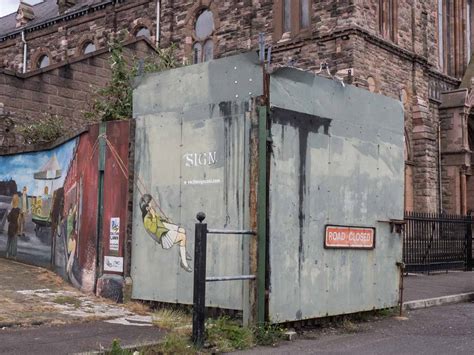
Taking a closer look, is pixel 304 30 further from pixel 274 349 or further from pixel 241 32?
pixel 274 349

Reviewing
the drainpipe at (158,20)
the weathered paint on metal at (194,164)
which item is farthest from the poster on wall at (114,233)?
the drainpipe at (158,20)

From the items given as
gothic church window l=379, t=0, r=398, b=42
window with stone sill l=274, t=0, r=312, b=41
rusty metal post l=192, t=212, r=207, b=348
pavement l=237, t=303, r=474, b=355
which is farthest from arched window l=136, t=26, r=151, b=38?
rusty metal post l=192, t=212, r=207, b=348

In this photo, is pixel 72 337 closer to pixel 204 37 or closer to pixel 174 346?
pixel 174 346

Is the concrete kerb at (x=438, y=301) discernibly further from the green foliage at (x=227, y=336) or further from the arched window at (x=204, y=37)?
the arched window at (x=204, y=37)

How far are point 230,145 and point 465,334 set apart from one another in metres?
4.14

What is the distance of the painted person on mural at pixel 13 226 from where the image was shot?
13.7 metres

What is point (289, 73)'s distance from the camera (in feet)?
27.3

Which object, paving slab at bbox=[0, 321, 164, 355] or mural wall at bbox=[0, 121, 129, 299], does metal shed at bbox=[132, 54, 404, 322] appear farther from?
paving slab at bbox=[0, 321, 164, 355]

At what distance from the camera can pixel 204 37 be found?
2473cm

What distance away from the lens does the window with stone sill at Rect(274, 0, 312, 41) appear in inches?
835

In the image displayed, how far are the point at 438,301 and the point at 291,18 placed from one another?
1215cm

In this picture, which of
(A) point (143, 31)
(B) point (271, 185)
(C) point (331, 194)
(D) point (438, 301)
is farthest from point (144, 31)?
(B) point (271, 185)

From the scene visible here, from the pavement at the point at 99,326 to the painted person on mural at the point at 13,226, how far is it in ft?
6.76

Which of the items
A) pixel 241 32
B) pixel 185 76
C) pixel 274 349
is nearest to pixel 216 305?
pixel 274 349
